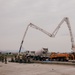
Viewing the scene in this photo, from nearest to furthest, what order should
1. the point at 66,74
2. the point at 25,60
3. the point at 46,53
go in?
the point at 66,74 → the point at 25,60 → the point at 46,53

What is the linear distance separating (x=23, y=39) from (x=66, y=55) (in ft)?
84.0

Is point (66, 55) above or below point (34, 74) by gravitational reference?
above

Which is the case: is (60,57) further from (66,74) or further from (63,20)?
(66,74)

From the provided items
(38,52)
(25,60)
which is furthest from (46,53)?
(25,60)

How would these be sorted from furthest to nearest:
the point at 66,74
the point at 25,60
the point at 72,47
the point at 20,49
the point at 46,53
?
the point at 20,49, the point at 46,53, the point at 72,47, the point at 25,60, the point at 66,74

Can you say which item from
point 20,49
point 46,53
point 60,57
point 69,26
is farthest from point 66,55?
point 20,49

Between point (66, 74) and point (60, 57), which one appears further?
point (60, 57)

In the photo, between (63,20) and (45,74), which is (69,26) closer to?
(63,20)

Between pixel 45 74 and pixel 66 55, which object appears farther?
pixel 66 55

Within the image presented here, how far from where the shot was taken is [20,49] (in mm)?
80312

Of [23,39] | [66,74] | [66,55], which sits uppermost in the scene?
[23,39]

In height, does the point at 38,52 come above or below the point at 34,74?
above

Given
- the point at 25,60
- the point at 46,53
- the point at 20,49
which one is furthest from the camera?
the point at 20,49

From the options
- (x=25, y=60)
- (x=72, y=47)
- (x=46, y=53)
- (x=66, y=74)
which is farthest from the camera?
(x=46, y=53)
